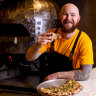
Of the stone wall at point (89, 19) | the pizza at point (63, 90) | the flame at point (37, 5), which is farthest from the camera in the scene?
the stone wall at point (89, 19)

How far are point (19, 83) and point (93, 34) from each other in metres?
1.50

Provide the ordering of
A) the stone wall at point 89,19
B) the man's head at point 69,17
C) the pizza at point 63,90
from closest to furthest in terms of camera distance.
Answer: the pizza at point 63,90 < the man's head at point 69,17 < the stone wall at point 89,19

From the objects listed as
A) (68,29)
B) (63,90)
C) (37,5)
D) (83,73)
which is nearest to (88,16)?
(37,5)

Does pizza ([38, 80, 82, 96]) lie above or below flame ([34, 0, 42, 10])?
below

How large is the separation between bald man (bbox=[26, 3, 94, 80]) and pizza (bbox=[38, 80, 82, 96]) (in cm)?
28

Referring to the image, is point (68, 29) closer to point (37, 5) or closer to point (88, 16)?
point (37, 5)

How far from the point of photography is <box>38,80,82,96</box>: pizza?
102 centimetres

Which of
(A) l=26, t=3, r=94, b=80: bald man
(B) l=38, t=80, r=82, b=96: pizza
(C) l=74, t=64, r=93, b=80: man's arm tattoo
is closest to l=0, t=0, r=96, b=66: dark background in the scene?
(A) l=26, t=3, r=94, b=80: bald man

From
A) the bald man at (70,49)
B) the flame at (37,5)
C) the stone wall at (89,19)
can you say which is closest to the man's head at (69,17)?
the bald man at (70,49)

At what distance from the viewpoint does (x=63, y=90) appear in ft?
3.51

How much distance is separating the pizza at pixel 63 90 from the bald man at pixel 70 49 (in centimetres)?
28

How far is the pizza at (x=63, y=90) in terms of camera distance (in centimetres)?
102

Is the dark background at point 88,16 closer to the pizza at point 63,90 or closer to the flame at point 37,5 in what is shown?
the flame at point 37,5

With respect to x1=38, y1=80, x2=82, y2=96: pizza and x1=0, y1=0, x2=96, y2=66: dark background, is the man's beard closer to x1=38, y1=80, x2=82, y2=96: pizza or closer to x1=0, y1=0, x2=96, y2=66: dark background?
x1=38, y1=80, x2=82, y2=96: pizza
